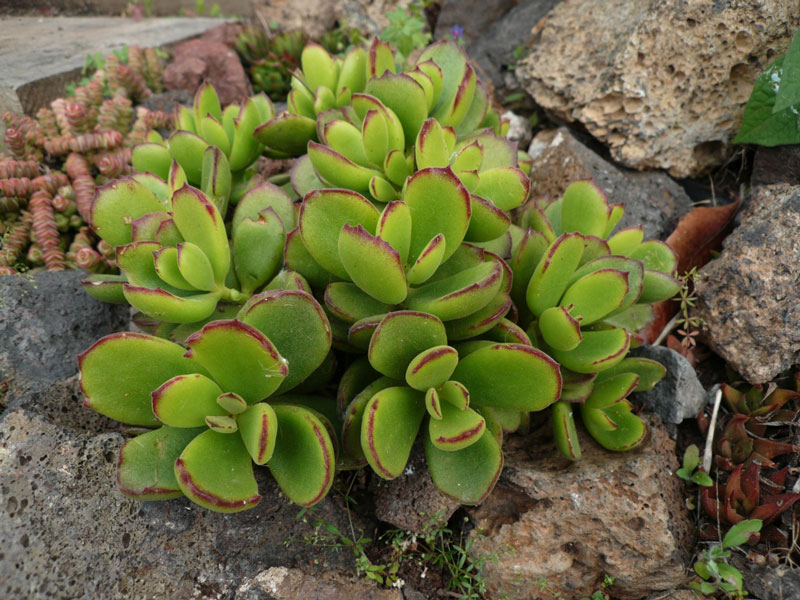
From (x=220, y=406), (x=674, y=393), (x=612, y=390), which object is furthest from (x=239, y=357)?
(x=674, y=393)

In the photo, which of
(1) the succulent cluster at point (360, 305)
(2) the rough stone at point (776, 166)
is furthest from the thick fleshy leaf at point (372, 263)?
(2) the rough stone at point (776, 166)

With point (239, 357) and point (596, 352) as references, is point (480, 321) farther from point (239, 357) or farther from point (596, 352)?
point (239, 357)

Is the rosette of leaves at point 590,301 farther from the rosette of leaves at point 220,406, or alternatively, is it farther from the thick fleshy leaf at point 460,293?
the rosette of leaves at point 220,406

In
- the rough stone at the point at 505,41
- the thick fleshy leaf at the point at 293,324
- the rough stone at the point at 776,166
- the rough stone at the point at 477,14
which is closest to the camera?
the thick fleshy leaf at the point at 293,324

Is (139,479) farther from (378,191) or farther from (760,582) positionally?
(760,582)

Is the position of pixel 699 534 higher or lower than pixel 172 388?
lower

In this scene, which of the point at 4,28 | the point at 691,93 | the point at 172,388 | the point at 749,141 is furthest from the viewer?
the point at 4,28

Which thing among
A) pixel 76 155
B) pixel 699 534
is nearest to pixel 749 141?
pixel 699 534
